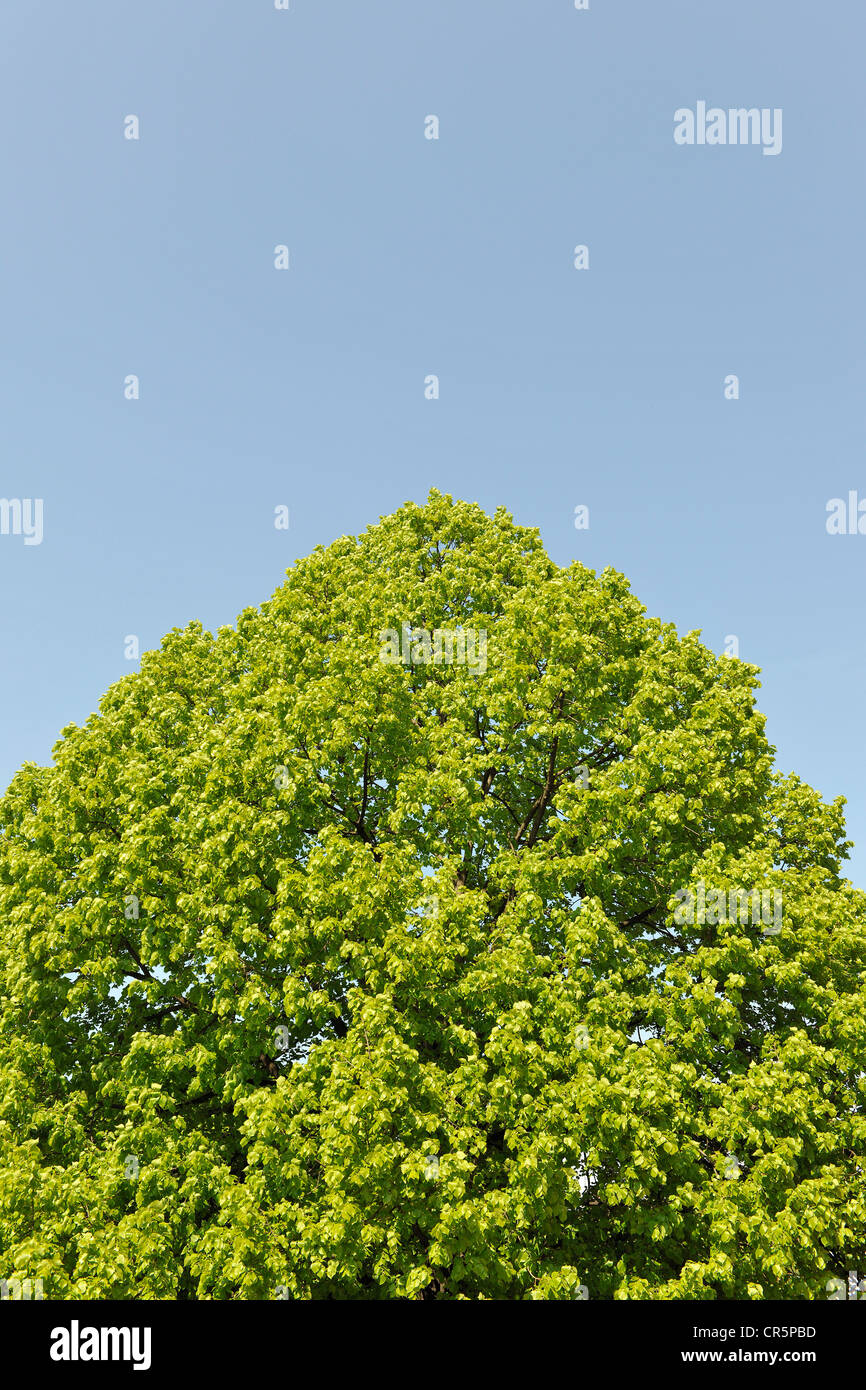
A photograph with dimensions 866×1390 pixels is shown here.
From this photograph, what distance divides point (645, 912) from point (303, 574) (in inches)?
481

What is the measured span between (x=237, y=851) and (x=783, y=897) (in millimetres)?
10517

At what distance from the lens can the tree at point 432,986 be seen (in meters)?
12.4

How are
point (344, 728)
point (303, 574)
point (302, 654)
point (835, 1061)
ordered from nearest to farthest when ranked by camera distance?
point (835, 1061)
point (344, 728)
point (302, 654)
point (303, 574)

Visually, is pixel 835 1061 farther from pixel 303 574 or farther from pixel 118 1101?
pixel 303 574

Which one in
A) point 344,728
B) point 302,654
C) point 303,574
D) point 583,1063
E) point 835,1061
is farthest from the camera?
point 303,574

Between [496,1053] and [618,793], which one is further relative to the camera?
[618,793]

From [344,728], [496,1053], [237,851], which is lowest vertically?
[496,1053]

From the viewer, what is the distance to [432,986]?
13844 millimetres

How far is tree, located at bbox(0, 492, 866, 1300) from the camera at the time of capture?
1241cm

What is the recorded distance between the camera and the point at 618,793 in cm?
1572

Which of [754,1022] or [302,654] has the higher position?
[302,654]
